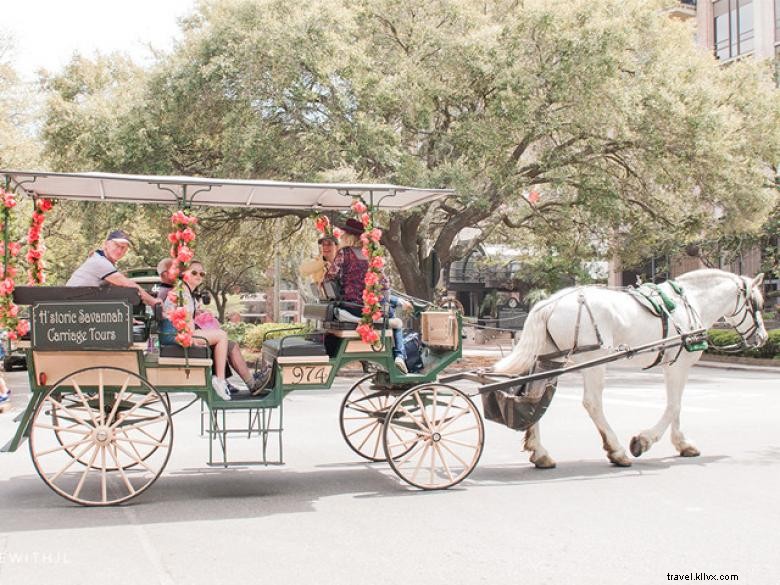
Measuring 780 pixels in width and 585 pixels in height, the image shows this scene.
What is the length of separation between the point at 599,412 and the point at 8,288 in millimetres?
5690

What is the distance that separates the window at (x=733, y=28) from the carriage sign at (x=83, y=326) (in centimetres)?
3767

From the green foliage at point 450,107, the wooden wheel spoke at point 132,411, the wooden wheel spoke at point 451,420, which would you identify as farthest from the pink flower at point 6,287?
the green foliage at point 450,107

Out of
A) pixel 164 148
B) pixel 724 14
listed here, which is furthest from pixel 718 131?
pixel 724 14

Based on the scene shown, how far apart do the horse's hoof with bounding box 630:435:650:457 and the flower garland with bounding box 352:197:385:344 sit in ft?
9.69

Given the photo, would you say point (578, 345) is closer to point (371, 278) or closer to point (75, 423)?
point (371, 278)

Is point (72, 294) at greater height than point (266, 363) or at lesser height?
greater

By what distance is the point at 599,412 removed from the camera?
8.55 metres

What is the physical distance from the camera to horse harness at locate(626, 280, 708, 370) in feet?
28.9

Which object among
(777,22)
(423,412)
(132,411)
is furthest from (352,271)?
(777,22)

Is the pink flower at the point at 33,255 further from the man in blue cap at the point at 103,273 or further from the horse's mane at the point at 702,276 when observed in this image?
the horse's mane at the point at 702,276

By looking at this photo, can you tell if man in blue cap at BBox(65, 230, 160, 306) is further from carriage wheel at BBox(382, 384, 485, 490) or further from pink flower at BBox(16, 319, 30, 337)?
carriage wheel at BBox(382, 384, 485, 490)

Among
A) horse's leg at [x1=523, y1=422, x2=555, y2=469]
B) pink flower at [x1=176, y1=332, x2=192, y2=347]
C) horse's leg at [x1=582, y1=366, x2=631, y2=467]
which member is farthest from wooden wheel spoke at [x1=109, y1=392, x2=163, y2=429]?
horse's leg at [x1=582, y1=366, x2=631, y2=467]

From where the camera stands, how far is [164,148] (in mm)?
20062

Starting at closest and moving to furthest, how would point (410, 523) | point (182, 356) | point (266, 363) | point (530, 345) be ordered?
1. point (410, 523)
2. point (182, 356)
3. point (266, 363)
4. point (530, 345)
